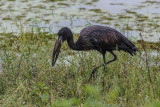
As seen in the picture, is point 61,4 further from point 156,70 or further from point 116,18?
point 156,70

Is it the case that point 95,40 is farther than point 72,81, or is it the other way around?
point 95,40

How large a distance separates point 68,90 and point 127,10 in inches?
205

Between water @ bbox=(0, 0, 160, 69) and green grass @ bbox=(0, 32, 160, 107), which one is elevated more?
water @ bbox=(0, 0, 160, 69)

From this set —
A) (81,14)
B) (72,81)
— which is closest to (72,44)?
(72,81)

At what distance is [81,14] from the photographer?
9133 millimetres

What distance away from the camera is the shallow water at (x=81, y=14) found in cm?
812

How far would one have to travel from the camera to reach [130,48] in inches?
214

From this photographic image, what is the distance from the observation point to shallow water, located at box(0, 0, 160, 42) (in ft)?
26.6

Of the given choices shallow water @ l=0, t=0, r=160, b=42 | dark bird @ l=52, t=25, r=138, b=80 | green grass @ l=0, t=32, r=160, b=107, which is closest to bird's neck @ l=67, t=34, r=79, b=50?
dark bird @ l=52, t=25, r=138, b=80

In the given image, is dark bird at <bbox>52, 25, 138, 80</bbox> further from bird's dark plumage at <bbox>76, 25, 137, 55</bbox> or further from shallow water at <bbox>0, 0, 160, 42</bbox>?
shallow water at <bbox>0, 0, 160, 42</bbox>

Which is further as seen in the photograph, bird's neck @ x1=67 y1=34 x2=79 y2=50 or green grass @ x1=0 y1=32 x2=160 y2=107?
bird's neck @ x1=67 y1=34 x2=79 y2=50

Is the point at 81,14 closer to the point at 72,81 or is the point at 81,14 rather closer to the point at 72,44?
the point at 72,44

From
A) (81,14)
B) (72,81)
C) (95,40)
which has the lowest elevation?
(72,81)

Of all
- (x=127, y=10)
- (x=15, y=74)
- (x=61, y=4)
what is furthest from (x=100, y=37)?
(x=61, y=4)
